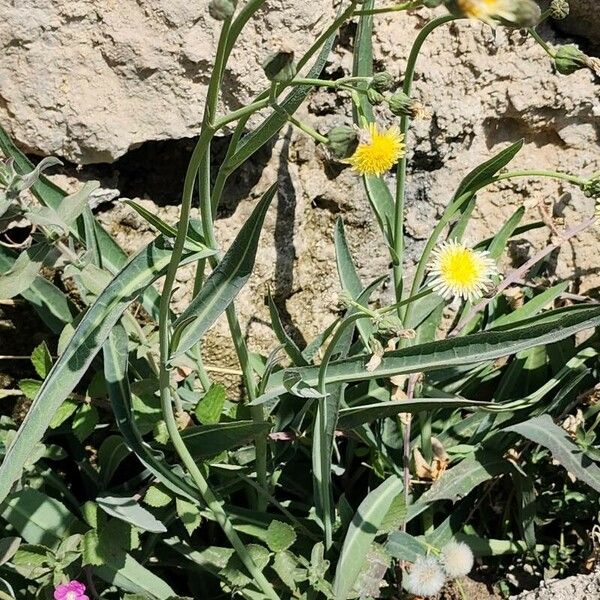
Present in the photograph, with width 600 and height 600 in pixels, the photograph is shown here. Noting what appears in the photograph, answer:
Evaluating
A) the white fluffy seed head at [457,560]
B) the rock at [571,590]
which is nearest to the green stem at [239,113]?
the white fluffy seed head at [457,560]

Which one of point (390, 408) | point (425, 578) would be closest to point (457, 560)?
point (425, 578)

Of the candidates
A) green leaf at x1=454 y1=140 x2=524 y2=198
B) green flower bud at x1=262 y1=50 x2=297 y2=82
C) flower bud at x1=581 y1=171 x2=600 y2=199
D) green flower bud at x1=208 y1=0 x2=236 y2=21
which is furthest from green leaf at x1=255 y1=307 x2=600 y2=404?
green flower bud at x1=208 y1=0 x2=236 y2=21

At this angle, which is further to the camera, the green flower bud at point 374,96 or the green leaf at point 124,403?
the green leaf at point 124,403

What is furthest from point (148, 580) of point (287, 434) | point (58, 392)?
point (58, 392)

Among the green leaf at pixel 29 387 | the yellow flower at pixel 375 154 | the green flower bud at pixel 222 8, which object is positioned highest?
the green flower bud at pixel 222 8

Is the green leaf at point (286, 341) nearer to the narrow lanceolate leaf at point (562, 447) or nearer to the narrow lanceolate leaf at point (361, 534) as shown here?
the narrow lanceolate leaf at point (361, 534)

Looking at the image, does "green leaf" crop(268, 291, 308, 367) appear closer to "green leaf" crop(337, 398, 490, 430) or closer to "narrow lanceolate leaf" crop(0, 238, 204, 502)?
"green leaf" crop(337, 398, 490, 430)

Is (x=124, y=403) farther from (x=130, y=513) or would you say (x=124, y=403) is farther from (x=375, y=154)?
(x=375, y=154)
